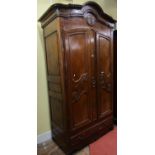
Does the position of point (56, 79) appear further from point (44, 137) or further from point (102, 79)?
point (44, 137)

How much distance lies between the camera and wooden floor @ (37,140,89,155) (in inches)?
82.3

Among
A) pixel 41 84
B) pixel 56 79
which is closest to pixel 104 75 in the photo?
pixel 56 79

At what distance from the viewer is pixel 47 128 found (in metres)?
2.43

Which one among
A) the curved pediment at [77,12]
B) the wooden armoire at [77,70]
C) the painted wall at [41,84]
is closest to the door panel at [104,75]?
the wooden armoire at [77,70]

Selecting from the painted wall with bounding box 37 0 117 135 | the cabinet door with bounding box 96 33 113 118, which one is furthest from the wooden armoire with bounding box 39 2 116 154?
the painted wall with bounding box 37 0 117 135

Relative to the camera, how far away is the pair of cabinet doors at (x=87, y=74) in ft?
6.26

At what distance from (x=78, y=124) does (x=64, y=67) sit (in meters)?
0.83

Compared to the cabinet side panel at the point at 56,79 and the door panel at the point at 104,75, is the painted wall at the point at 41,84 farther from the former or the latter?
the door panel at the point at 104,75

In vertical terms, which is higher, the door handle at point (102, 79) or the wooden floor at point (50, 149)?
the door handle at point (102, 79)

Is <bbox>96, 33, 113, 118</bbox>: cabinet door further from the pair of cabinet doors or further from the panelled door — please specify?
the panelled door
